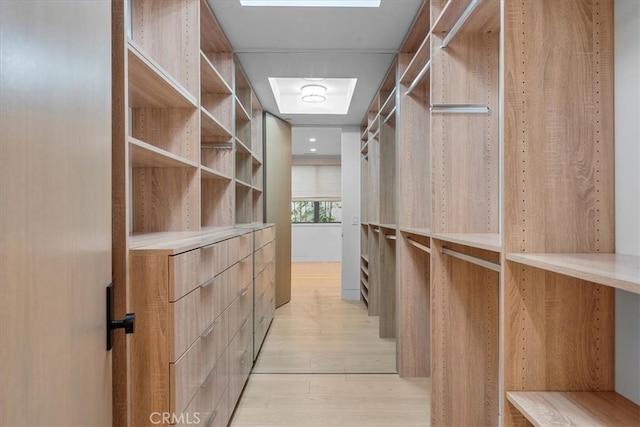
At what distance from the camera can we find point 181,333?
3.84 ft

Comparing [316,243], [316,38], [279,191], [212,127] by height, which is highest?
[316,38]

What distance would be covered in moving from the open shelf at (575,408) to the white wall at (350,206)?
3.65m

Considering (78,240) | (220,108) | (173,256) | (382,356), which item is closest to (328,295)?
(382,356)

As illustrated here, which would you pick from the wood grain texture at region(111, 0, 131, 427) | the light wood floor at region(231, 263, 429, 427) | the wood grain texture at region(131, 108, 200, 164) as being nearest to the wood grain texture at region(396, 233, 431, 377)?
the light wood floor at region(231, 263, 429, 427)

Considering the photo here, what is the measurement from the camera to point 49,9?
586 millimetres

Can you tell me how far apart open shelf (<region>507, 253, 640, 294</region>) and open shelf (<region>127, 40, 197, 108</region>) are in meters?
1.33

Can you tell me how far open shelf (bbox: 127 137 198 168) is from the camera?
1.20 m

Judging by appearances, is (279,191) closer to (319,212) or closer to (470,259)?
(470,259)

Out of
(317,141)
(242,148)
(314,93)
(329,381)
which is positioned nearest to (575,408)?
(329,381)

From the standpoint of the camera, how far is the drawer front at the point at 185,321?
1122 millimetres

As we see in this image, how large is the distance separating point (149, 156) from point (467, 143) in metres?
1.48

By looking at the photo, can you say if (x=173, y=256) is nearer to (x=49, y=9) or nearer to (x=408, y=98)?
(x=49, y=9)

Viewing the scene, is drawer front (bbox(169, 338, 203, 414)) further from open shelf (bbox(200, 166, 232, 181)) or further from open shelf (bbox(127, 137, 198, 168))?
open shelf (bbox(200, 166, 232, 181))

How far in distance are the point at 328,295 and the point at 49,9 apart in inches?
181
